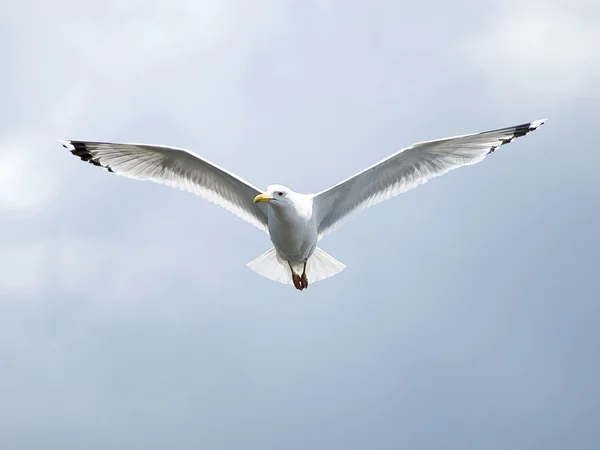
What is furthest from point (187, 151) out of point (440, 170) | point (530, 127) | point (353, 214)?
point (530, 127)

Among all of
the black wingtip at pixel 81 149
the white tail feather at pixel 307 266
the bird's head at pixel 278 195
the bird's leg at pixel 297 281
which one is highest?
the black wingtip at pixel 81 149

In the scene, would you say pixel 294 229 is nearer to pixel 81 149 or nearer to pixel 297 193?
pixel 297 193

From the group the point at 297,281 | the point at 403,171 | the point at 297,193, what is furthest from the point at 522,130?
the point at 297,281

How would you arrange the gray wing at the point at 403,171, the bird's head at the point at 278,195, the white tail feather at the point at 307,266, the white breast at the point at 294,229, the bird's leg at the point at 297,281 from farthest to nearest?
1. the white tail feather at the point at 307,266
2. the bird's leg at the point at 297,281
3. the gray wing at the point at 403,171
4. the white breast at the point at 294,229
5. the bird's head at the point at 278,195

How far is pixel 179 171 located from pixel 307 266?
6.33 ft

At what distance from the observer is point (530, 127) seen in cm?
1042

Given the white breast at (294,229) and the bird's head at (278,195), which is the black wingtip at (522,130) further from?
the bird's head at (278,195)

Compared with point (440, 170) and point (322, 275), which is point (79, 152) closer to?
point (322, 275)

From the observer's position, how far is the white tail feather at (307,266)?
10914 millimetres

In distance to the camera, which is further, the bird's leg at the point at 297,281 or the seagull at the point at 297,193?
the bird's leg at the point at 297,281

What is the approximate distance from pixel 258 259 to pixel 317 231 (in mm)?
841

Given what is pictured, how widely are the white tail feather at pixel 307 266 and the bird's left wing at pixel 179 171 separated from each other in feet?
1.33

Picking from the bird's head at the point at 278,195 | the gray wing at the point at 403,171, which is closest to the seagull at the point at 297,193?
the gray wing at the point at 403,171

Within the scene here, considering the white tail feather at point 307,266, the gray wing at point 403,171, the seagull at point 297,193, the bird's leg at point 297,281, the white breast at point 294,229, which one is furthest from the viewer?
the white tail feather at point 307,266
